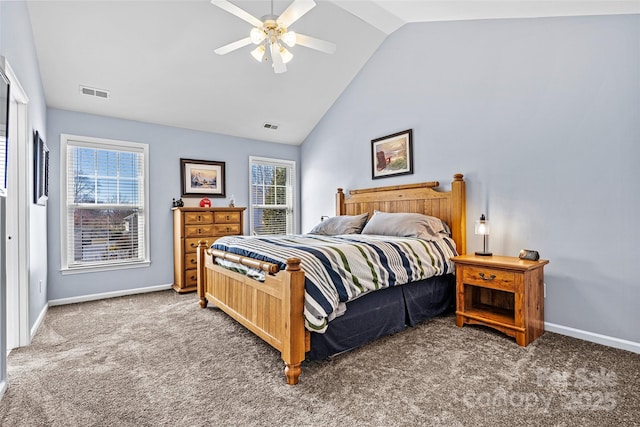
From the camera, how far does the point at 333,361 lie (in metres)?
2.30

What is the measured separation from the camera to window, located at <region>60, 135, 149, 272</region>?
3.99 m

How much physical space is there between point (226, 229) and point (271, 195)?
4.15ft

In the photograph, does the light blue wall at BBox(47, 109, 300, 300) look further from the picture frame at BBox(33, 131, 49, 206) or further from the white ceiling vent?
the picture frame at BBox(33, 131, 49, 206)

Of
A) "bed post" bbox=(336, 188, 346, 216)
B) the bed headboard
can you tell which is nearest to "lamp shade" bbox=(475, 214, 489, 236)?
the bed headboard

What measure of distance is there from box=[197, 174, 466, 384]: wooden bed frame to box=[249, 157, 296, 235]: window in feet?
4.42

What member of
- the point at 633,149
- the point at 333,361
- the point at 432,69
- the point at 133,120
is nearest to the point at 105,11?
the point at 133,120

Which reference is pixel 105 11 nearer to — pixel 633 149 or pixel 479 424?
pixel 479 424

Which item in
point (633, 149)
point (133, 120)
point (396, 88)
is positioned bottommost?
point (633, 149)

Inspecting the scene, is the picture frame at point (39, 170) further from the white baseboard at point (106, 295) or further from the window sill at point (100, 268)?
the white baseboard at point (106, 295)

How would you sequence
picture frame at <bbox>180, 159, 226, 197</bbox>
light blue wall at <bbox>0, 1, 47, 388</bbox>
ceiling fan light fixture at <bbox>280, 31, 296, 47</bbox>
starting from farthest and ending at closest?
1. picture frame at <bbox>180, 159, 226, 197</bbox>
2. ceiling fan light fixture at <bbox>280, 31, 296, 47</bbox>
3. light blue wall at <bbox>0, 1, 47, 388</bbox>

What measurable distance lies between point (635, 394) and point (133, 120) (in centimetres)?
555

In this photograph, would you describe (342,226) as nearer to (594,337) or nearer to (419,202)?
(419,202)

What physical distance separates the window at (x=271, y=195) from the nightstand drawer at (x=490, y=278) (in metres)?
3.57

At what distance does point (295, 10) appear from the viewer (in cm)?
242
